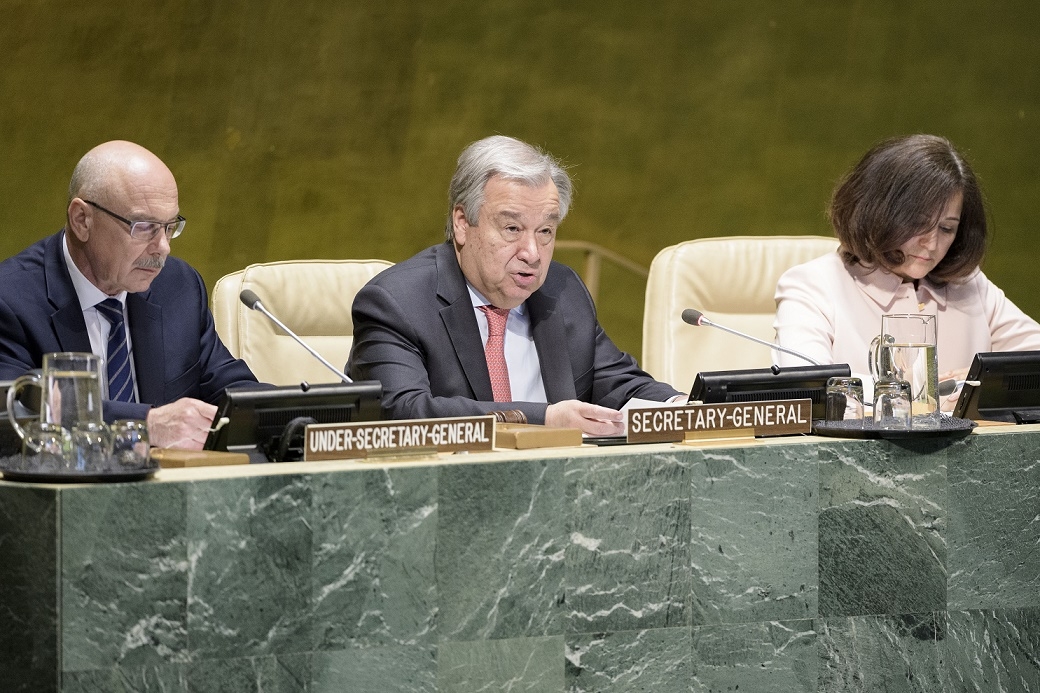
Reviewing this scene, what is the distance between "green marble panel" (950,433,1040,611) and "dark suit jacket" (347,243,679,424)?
2.51ft

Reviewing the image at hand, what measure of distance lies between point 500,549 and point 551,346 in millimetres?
1163

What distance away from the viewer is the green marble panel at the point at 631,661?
185 cm

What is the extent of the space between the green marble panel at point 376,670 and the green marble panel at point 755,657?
0.41 meters

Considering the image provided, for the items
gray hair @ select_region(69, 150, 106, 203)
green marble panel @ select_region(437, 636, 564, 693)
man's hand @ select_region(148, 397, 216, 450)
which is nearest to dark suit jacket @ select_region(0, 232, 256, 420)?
gray hair @ select_region(69, 150, 106, 203)

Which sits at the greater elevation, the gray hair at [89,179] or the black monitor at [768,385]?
the gray hair at [89,179]

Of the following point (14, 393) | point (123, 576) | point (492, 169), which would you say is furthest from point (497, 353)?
point (123, 576)

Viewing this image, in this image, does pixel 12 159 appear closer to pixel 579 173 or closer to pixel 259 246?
pixel 259 246

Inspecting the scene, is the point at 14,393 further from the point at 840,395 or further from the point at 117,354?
the point at 840,395

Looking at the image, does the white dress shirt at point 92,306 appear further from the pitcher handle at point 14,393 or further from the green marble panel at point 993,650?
the green marble panel at point 993,650

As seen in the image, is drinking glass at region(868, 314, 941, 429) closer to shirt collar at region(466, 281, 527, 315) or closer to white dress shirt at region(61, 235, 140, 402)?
shirt collar at region(466, 281, 527, 315)

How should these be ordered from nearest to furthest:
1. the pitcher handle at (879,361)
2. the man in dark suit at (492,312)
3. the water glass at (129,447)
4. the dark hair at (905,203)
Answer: the water glass at (129,447)
the pitcher handle at (879,361)
the man in dark suit at (492,312)
the dark hair at (905,203)

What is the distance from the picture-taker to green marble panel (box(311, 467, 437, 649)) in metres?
1.70

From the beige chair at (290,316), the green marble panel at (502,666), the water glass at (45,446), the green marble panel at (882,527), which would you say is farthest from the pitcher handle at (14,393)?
the beige chair at (290,316)

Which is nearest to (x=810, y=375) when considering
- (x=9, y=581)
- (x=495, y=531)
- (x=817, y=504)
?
(x=817, y=504)
